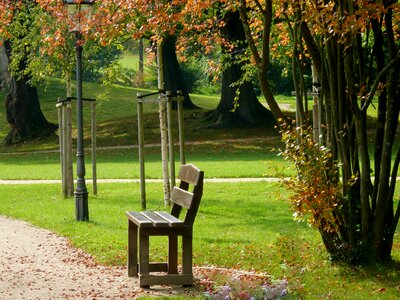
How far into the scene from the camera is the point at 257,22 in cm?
1358

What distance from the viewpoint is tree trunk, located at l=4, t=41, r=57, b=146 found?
4172 cm

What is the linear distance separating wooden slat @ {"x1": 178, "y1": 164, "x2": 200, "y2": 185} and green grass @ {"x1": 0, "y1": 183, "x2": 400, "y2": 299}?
95 centimetres

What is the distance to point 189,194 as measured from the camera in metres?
9.44

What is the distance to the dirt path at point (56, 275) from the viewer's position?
9.18 metres

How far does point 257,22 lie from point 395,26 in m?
2.38

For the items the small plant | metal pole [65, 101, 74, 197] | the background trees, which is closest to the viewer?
the small plant

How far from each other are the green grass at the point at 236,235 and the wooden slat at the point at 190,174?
948mm

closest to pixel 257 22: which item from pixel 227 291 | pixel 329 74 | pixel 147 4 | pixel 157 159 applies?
pixel 147 4

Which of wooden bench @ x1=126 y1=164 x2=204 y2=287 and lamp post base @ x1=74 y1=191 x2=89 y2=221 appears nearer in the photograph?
wooden bench @ x1=126 y1=164 x2=204 y2=287

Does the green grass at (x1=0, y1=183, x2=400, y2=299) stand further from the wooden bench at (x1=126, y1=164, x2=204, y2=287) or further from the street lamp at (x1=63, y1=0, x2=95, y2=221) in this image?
the wooden bench at (x1=126, y1=164, x2=204, y2=287)

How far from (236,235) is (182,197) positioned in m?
3.52

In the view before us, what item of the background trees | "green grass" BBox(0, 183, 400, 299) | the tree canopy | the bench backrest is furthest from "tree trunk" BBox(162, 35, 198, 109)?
the bench backrest

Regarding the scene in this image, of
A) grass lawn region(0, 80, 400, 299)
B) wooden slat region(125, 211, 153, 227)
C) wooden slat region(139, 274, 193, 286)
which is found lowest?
grass lawn region(0, 80, 400, 299)

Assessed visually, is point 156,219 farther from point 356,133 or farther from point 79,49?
point 79,49
